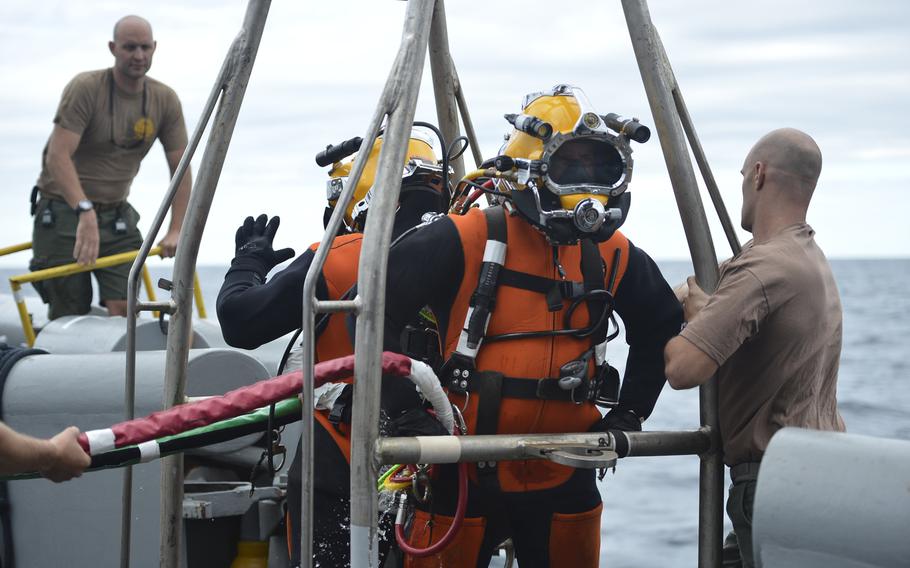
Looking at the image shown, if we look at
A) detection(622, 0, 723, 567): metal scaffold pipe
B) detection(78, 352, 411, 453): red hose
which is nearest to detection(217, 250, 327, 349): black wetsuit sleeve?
detection(78, 352, 411, 453): red hose

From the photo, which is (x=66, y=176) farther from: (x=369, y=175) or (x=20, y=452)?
(x=20, y=452)

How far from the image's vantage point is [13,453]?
2553mm

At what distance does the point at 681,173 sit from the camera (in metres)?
3.36

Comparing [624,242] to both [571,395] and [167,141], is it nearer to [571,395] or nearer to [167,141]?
[571,395]

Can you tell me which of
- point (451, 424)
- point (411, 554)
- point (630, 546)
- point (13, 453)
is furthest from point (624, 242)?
point (630, 546)

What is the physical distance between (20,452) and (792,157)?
79.0 inches

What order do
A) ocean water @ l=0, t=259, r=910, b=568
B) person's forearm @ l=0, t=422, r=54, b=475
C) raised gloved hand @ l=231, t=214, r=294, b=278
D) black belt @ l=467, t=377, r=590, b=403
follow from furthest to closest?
ocean water @ l=0, t=259, r=910, b=568 → raised gloved hand @ l=231, t=214, r=294, b=278 → black belt @ l=467, t=377, r=590, b=403 → person's forearm @ l=0, t=422, r=54, b=475

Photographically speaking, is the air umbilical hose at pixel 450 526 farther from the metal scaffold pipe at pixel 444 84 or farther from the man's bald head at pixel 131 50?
the man's bald head at pixel 131 50

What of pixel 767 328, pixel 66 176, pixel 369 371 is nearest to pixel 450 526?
pixel 369 371

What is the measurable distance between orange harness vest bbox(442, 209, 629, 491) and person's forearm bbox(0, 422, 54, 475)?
1.01m

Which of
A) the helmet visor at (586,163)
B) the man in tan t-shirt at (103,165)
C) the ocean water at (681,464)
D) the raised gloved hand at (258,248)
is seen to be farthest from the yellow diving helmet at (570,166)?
the ocean water at (681,464)

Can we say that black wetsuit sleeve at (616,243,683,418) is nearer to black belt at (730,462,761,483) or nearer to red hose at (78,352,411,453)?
black belt at (730,462,761,483)

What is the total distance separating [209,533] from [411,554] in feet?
3.85

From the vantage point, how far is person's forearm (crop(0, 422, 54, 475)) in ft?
8.32
